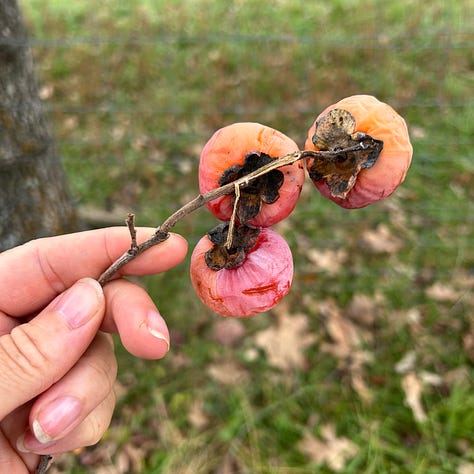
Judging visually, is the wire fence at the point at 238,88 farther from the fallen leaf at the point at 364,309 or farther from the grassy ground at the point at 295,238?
the fallen leaf at the point at 364,309

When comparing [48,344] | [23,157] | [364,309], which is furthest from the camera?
[364,309]

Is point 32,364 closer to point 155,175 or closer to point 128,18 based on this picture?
point 155,175

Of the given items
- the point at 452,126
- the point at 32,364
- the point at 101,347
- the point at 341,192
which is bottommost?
the point at 452,126

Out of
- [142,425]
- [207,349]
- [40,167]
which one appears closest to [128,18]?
[40,167]

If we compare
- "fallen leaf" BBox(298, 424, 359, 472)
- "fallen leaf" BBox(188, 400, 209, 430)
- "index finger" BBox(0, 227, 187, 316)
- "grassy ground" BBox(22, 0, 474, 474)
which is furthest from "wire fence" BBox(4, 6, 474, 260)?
"index finger" BBox(0, 227, 187, 316)

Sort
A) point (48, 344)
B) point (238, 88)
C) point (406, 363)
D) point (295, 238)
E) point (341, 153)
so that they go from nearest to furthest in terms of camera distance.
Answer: point (341, 153), point (48, 344), point (406, 363), point (295, 238), point (238, 88)

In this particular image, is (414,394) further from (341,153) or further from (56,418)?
(341,153)

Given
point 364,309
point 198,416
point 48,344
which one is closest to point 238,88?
point 364,309
